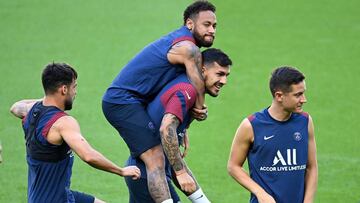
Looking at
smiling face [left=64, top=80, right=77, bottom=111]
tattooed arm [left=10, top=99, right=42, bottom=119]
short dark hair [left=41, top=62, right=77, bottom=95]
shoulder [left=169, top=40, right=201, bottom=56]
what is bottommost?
tattooed arm [left=10, top=99, right=42, bottom=119]

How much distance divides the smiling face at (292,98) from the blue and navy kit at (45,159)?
1948 millimetres

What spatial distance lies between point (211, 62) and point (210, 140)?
568 centimetres

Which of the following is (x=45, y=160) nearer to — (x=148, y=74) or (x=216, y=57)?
(x=148, y=74)

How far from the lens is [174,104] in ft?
27.4

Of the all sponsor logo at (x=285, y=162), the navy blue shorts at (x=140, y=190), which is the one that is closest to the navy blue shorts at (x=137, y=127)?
the navy blue shorts at (x=140, y=190)

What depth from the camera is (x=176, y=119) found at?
27.4ft

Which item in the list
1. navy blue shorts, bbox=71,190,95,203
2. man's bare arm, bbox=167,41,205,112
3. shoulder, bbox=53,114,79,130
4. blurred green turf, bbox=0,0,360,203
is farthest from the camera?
blurred green turf, bbox=0,0,360,203

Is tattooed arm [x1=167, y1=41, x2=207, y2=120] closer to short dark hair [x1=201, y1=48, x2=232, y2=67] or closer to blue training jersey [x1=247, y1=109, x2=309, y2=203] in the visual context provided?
short dark hair [x1=201, y1=48, x2=232, y2=67]

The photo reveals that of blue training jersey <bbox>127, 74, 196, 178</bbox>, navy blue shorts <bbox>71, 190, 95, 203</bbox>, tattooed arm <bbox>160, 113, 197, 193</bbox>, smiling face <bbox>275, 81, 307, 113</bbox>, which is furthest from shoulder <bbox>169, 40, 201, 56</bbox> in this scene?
navy blue shorts <bbox>71, 190, 95, 203</bbox>

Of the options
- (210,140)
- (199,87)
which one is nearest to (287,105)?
(199,87)

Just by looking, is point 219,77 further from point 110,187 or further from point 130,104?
point 110,187

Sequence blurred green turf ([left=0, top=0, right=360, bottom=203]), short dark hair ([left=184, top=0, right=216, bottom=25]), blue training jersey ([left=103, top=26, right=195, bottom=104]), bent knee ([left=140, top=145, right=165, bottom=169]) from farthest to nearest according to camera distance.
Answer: blurred green turf ([left=0, top=0, right=360, bottom=203]), short dark hair ([left=184, top=0, right=216, bottom=25]), blue training jersey ([left=103, top=26, right=195, bottom=104]), bent knee ([left=140, top=145, right=165, bottom=169])

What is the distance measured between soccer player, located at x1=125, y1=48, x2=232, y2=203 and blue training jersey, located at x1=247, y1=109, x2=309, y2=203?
0.69m

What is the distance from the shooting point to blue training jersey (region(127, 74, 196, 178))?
8375 mm
